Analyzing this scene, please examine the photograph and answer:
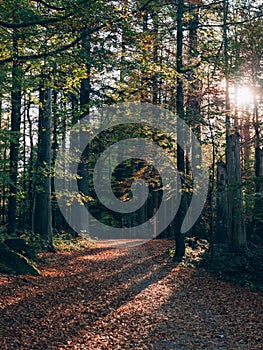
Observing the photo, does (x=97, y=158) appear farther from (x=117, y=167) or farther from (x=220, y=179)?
(x=220, y=179)

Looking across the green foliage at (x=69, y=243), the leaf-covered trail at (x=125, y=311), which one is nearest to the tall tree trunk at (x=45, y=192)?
the green foliage at (x=69, y=243)

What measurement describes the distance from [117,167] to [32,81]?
22.7 meters

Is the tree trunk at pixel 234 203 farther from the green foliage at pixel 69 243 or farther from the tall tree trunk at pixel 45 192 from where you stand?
the tall tree trunk at pixel 45 192

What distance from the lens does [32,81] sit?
11070mm

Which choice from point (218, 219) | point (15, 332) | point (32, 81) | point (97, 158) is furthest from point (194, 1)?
point (97, 158)

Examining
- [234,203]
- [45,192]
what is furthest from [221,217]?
[45,192]

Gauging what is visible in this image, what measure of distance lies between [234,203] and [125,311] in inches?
326

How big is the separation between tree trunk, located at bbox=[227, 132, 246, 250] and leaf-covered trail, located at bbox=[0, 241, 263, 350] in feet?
9.51

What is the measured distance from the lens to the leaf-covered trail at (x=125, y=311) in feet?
21.1

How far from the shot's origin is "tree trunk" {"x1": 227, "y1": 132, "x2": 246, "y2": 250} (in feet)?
49.0

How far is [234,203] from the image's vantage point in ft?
49.1

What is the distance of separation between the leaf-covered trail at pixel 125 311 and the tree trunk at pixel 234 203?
290 cm

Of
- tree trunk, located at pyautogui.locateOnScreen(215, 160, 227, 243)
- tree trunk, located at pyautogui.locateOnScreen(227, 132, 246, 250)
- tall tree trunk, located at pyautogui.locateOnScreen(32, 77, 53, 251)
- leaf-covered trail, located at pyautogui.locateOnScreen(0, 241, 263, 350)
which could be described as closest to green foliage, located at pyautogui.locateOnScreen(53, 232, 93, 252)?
tall tree trunk, located at pyautogui.locateOnScreen(32, 77, 53, 251)

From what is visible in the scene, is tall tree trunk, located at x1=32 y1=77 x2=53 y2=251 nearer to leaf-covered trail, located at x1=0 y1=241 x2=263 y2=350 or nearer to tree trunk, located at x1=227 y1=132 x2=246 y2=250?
leaf-covered trail, located at x1=0 y1=241 x2=263 y2=350
